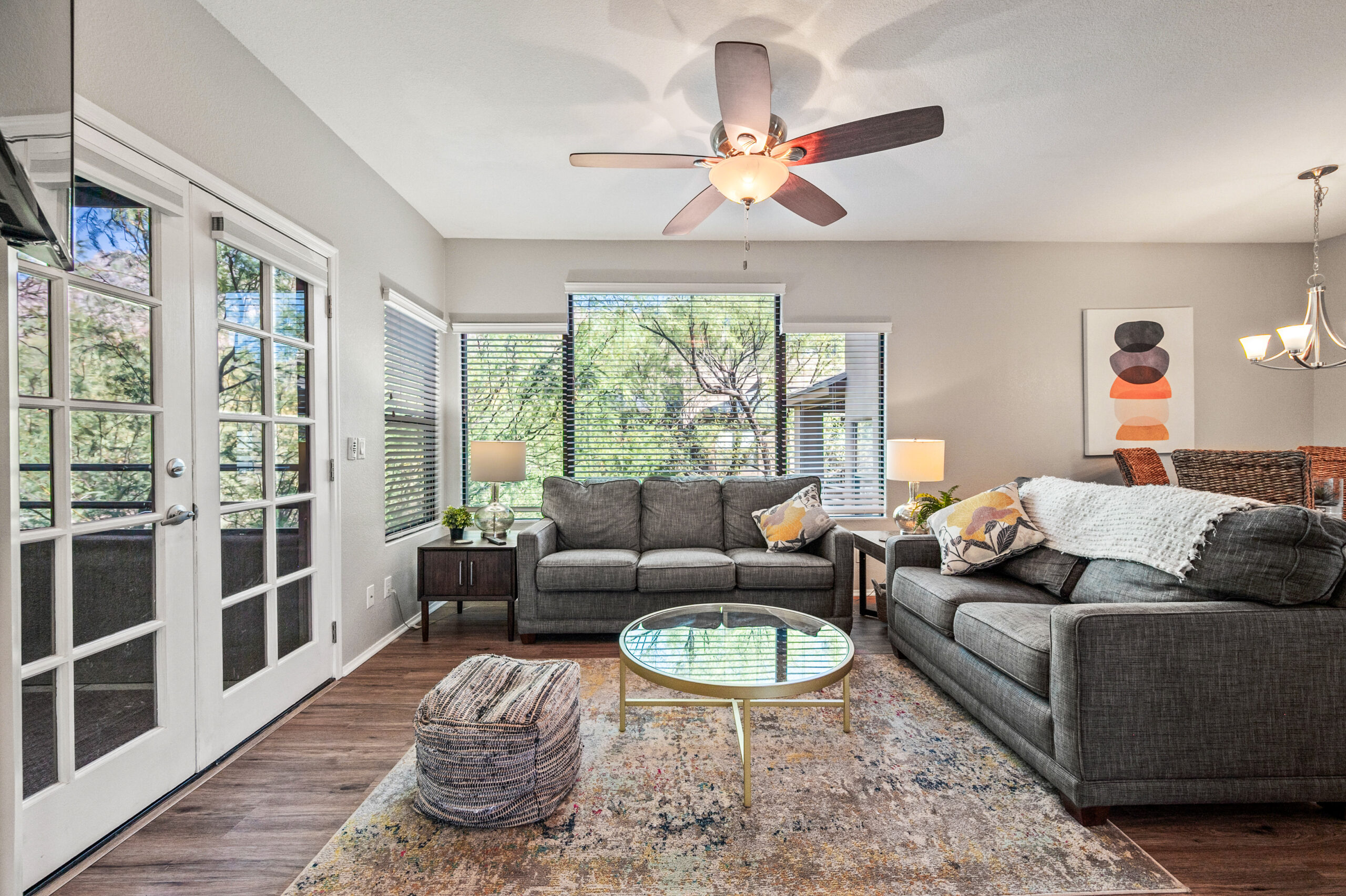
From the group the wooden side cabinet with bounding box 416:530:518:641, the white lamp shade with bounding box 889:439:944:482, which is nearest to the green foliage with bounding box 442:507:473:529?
the wooden side cabinet with bounding box 416:530:518:641

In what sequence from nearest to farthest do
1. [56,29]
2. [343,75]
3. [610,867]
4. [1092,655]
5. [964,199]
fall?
1. [56,29]
2. [610,867]
3. [1092,655]
4. [343,75]
5. [964,199]

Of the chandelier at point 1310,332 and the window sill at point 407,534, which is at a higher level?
the chandelier at point 1310,332

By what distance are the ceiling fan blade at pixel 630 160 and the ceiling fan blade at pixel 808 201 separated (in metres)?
0.39

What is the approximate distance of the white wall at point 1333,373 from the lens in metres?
4.04

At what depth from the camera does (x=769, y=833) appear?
164cm

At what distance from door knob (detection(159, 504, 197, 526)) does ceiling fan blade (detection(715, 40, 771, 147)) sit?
7.10 ft

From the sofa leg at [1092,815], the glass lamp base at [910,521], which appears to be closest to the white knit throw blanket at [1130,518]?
the glass lamp base at [910,521]

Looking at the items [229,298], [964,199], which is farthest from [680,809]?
[964,199]

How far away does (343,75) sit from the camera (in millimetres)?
2312

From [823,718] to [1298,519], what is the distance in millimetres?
1615

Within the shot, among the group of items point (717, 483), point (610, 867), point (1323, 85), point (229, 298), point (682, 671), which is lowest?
point (610, 867)

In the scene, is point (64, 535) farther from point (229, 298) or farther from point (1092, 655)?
point (1092, 655)

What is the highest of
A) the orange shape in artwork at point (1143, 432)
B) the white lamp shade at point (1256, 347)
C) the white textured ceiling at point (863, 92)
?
the white textured ceiling at point (863, 92)

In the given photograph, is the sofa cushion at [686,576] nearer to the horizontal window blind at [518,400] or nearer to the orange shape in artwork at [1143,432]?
the horizontal window blind at [518,400]
